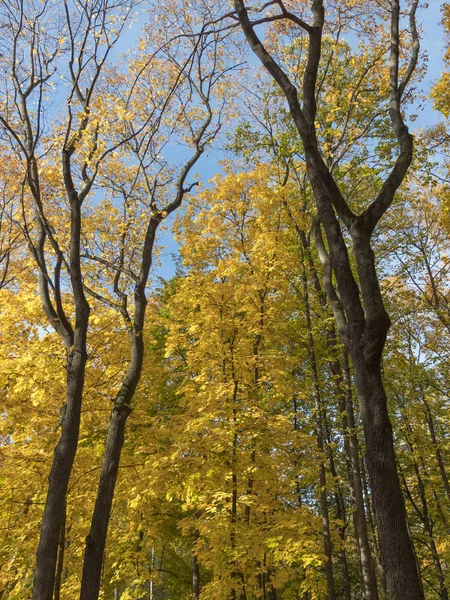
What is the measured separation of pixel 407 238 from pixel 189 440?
9.25 metres

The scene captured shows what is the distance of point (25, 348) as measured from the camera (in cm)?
773

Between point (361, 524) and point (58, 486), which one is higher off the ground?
point (58, 486)

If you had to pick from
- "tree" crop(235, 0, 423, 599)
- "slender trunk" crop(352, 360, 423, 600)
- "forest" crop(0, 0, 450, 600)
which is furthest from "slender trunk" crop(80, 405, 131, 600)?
"slender trunk" crop(352, 360, 423, 600)

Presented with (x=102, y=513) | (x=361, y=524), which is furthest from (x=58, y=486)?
(x=361, y=524)

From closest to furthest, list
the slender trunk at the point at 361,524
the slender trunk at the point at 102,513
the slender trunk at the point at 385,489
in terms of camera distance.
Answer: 1. the slender trunk at the point at 385,489
2. the slender trunk at the point at 102,513
3. the slender trunk at the point at 361,524

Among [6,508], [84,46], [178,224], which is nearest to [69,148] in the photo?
[84,46]

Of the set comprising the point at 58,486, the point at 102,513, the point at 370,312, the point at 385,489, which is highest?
the point at 370,312

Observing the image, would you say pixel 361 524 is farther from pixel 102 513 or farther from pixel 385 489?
pixel 385 489

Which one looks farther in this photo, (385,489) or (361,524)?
(361,524)

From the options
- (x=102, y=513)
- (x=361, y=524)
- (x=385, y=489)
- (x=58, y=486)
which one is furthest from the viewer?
(x=361, y=524)

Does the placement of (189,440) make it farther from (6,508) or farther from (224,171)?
(224,171)

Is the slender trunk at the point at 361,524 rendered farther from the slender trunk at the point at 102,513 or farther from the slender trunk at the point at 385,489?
the slender trunk at the point at 385,489

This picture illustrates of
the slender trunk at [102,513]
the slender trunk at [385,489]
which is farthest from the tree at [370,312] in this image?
the slender trunk at [102,513]

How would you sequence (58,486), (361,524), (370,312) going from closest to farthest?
(370,312) < (58,486) < (361,524)
